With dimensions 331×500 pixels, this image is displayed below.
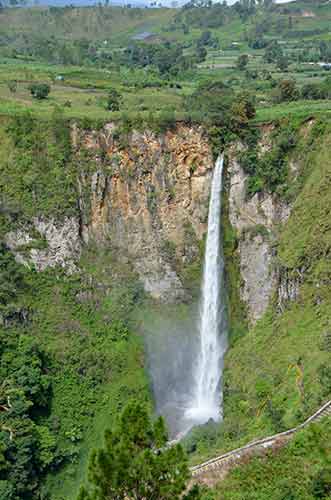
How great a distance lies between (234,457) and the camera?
58.2ft

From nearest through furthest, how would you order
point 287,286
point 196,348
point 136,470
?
point 136,470 → point 287,286 → point 196,348

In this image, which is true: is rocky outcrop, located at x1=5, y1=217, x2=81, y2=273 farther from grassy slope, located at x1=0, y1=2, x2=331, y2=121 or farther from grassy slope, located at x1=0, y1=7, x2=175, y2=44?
grassy slope, located at x1=0, y1=7, x2=175, y2=44

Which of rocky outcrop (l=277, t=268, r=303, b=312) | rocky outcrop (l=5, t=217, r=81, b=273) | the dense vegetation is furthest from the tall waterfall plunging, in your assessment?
rocky outcrop (l=5, t=217, r=81, b=273)

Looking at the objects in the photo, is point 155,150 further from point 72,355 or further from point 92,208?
point 72,355

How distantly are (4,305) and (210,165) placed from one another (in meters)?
13.4

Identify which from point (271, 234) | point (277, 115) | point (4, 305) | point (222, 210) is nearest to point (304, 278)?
point (271, 234)

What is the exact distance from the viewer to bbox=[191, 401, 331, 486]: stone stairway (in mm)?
17484

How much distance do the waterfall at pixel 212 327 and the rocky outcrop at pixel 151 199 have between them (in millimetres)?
681

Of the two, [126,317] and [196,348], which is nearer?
[126,317]

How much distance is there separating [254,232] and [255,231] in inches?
3.1

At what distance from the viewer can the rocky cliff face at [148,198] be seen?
33.1 m

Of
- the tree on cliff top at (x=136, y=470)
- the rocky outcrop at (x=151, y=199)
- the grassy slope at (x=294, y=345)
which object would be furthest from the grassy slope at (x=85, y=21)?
the tree on cliff top at (x=136, y=470)

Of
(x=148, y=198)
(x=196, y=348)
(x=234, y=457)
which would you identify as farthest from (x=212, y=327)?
(x=234, y=457)

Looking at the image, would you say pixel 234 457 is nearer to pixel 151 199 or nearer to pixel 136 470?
pixel 136 470
